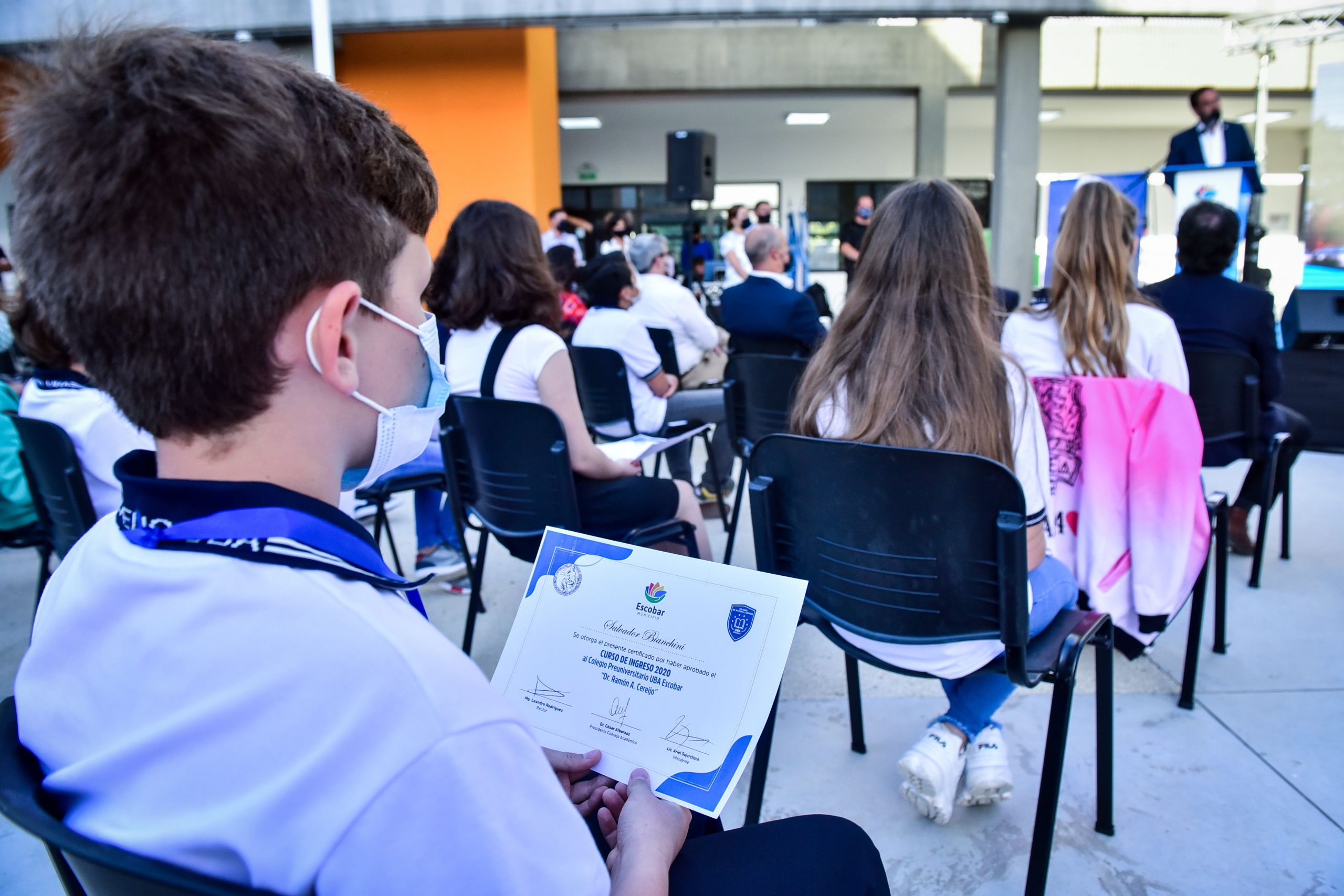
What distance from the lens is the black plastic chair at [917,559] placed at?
4.71ft

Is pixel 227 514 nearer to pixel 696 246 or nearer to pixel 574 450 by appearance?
pixel 574 450

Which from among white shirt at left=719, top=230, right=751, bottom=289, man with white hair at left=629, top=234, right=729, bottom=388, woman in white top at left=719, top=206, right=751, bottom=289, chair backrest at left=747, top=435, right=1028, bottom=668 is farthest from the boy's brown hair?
white shirt at left=719, top=230, right=751, bottom=289

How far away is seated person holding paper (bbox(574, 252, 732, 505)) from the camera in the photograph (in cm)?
386

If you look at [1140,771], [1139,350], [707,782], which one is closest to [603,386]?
[1139,350]

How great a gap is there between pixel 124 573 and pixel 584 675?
509mm

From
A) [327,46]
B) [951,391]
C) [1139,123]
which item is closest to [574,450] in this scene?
[951,391]

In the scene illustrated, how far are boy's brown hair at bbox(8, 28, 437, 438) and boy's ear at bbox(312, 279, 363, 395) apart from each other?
0.05 feet

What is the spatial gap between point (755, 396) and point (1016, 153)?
680 centimetres

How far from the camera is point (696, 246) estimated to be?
547 inches

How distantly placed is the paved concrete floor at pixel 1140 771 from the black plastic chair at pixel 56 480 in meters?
0.57

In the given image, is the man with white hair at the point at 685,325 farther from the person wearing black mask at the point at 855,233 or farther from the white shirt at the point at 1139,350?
the person wearing black mask at the point at 855,233

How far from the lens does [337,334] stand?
28.3 inches
